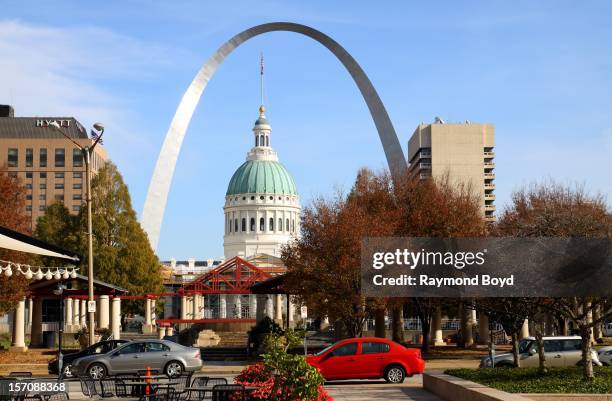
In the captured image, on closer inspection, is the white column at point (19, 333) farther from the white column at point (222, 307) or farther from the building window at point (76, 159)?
the white column at point (222, 307)

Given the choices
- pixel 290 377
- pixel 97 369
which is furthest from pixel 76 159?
pixel 290 377

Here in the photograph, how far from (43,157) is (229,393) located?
137960 mm

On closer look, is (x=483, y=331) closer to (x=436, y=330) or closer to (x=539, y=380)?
(x=436, y=330)

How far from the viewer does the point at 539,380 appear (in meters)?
23.5

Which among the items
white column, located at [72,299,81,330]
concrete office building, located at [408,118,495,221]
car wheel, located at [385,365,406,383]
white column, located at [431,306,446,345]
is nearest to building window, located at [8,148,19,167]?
white column, located at [72,299,81,330]

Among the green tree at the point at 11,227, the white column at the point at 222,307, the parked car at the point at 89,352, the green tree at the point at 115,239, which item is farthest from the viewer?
the white column at the point at 222,307

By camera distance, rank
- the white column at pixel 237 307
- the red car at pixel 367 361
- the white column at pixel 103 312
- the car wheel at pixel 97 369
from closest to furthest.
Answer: the red car at pixel 367 361, the car wheel at pixel 97 369, the white column at pixel 103 312, the white column at pixel 237 307

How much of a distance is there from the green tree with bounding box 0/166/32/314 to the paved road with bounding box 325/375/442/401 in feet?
66.7

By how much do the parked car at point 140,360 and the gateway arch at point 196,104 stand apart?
143 feet

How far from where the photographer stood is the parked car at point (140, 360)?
33.3 metres

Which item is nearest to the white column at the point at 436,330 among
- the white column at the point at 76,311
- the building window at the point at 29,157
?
the white column at the point at 76,311

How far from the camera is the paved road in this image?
25328mm

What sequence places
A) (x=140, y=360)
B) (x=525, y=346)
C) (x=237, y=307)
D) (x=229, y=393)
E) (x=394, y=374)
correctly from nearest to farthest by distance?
(x=229, y=393) < (x=394, y=374) < (x=140, y=360) < (x=525, y=346) < (x=237, y=307)

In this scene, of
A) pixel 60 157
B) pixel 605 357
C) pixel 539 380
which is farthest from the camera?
pixel 60 157
